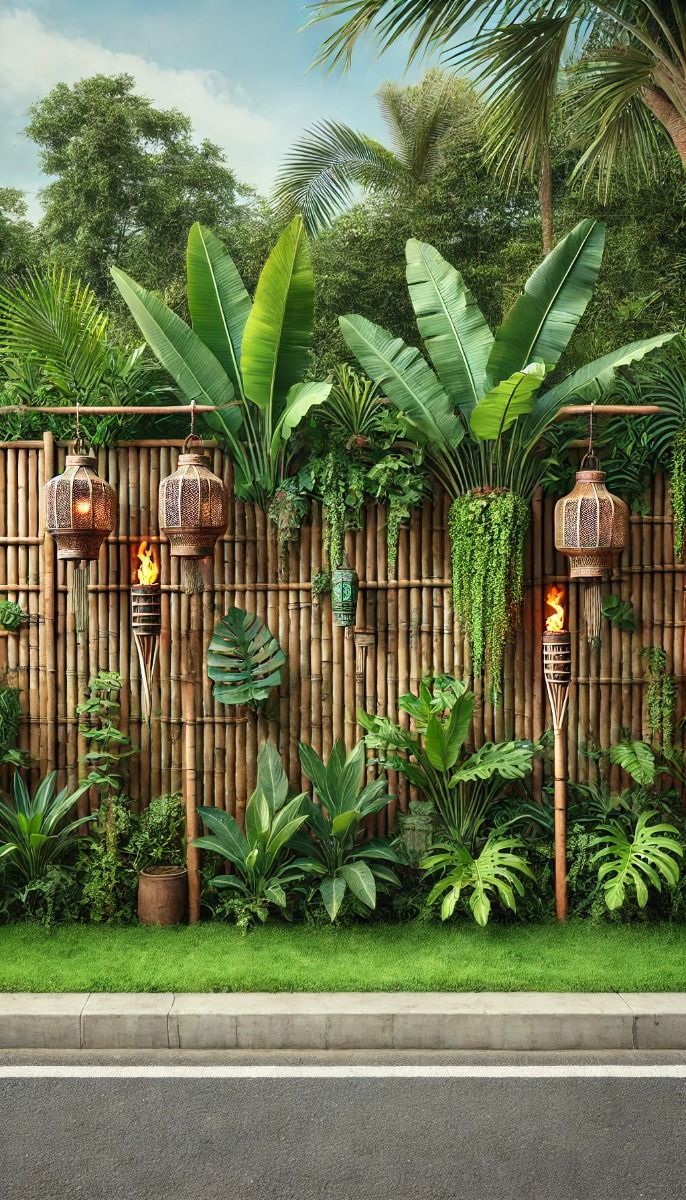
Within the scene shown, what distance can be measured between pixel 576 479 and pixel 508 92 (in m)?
3.27

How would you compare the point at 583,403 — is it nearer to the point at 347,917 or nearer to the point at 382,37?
the point at 382,37

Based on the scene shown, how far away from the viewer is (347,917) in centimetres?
593

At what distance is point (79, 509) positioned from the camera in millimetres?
5930

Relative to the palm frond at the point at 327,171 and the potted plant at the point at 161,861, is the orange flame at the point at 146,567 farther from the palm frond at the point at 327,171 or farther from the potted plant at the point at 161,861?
the palm frond at the point at 327,171

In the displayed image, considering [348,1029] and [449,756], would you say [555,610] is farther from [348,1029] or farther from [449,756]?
[348,1029]

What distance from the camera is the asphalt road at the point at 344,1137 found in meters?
3.53

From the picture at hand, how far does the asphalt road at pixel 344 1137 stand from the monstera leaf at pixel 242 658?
7.94 ft

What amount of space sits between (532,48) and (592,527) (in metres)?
3.72

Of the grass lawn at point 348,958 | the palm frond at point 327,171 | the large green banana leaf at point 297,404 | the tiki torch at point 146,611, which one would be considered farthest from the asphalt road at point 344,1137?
the palm frond at point 327,171

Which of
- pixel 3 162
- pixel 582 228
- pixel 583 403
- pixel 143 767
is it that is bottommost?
pixel 143 767

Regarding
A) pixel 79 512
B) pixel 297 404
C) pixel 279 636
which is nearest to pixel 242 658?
pixel 279 636

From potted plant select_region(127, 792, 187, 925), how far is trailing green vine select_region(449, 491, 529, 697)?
227 centimetres

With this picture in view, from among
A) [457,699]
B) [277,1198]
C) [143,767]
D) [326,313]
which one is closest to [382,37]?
[457,699]

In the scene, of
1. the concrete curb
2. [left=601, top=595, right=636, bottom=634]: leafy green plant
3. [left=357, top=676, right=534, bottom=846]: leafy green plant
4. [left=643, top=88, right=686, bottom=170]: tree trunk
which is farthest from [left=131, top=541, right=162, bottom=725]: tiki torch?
[left=643, top=88, right=686, bottom=170]: tree trunk
